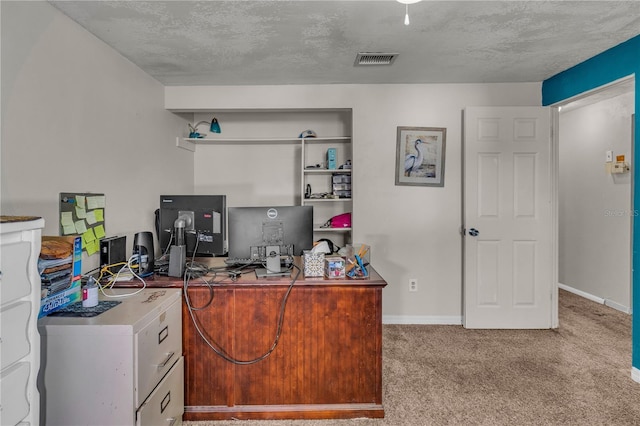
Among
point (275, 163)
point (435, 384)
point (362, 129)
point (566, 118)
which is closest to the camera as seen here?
point (435, 384)

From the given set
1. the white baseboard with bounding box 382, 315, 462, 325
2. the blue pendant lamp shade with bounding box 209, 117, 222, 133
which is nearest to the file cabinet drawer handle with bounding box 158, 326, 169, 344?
the white baseboard with bounding box 382, 315, 462, 325

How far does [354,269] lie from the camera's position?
2.03 meters

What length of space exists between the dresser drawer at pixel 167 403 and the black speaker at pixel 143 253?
0.60 m

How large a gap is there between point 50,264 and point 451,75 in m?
3.32

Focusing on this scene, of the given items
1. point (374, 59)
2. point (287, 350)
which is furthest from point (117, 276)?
point (374, 59)

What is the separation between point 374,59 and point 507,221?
2002mm

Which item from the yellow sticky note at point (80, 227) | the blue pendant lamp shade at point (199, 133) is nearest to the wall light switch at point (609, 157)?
the blue pendant lamp shade at point (199, 133)

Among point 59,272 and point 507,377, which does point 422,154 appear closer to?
point 507,377

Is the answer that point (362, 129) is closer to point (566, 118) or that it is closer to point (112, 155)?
point (112, 155)

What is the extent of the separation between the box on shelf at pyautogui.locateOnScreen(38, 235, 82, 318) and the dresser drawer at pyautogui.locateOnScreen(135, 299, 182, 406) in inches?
17.6

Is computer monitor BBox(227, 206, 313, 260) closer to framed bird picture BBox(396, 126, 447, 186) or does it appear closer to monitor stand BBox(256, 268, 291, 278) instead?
monitor stand BBox(256, 268, 291, 278)

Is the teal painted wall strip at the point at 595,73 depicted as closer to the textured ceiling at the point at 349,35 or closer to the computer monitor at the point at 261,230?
the textured ceiling at the point at 349,35

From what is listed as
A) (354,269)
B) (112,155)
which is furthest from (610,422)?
(112,155)

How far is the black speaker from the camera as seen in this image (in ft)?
6.83
